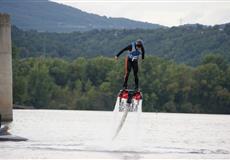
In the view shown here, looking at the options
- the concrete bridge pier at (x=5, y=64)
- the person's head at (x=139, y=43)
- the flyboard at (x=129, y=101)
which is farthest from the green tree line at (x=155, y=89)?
the person's head at (x=139, y=43)

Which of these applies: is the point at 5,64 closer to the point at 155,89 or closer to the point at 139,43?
the point at 139,43

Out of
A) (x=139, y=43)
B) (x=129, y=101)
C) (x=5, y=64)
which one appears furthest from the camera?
(x=5, y=64)

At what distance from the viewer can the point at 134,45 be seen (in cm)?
3594

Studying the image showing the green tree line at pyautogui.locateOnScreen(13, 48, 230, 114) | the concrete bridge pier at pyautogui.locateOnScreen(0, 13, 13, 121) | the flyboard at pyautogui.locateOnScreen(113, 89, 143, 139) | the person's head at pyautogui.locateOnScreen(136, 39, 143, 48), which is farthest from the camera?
the green tree line at pyautogui.locateOnScreen(13, 48, 230, 114)

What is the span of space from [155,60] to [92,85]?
15.3m

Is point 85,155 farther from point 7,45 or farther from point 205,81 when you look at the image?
point 205,81

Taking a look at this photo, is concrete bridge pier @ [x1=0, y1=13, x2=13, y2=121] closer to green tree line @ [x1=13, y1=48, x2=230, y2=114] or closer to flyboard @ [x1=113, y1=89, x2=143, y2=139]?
flyboard @ [x1=113, y1=89, x2=143, y2=139]

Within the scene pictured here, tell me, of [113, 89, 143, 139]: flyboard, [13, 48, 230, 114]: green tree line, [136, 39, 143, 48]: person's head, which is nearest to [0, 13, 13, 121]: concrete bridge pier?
[113, 89, 143, 139]: flyboard

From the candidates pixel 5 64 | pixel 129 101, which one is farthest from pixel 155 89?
pixel 129 101

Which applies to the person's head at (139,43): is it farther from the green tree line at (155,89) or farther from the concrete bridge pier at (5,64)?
the green tree line at (155,89)

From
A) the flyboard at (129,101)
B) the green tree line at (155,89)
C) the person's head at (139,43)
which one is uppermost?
the person's head at (139,43)

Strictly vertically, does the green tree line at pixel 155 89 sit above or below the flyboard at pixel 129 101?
below

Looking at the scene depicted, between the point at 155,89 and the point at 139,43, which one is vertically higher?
the point at 139,43

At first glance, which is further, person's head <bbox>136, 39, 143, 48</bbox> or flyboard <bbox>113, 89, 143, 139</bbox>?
flyboard <bbox>113, 89, 143, 139</bbox>
